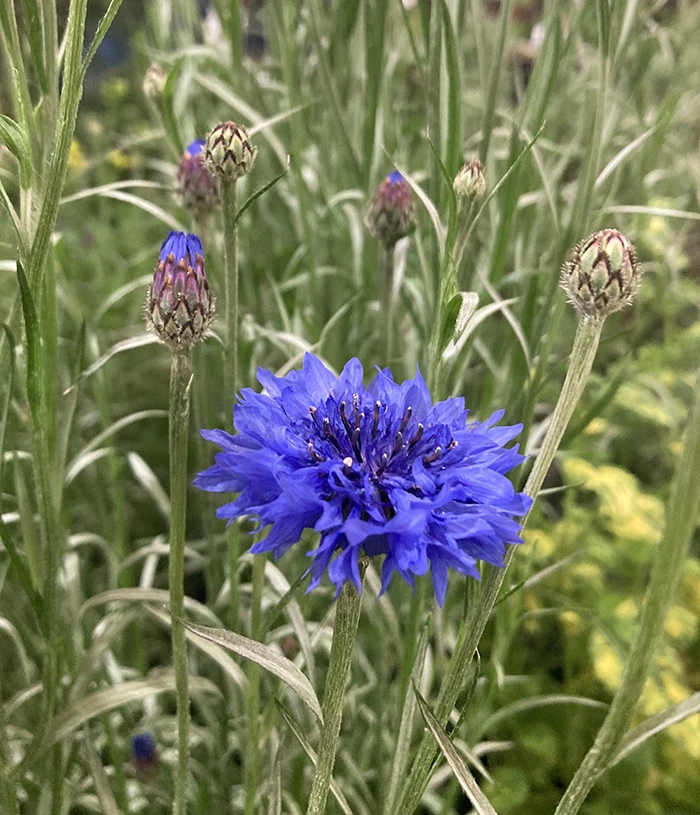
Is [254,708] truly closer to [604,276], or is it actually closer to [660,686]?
[604,276]

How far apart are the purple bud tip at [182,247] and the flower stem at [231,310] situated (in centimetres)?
2

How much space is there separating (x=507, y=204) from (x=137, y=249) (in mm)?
1018

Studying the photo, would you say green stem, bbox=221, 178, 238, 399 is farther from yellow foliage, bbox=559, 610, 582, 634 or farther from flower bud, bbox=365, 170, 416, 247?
yellow foliage, bbox=559, 610, 582, 634

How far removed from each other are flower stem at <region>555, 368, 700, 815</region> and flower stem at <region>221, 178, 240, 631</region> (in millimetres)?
222

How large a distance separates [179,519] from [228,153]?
178 millimetres

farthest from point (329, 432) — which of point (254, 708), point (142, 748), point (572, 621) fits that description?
point (572, 621)

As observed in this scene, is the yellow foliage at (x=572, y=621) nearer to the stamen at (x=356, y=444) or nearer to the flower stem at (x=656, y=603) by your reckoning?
the flower stem at (x=656, y=603)

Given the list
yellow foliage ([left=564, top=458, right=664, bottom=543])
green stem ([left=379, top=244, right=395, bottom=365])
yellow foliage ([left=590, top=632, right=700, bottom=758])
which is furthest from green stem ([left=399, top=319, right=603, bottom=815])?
yellow foliage ([left=564, top=458, right=664, bottom=543])

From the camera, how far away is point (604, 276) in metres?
0.30

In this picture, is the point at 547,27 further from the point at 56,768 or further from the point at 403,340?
the point at 56,768

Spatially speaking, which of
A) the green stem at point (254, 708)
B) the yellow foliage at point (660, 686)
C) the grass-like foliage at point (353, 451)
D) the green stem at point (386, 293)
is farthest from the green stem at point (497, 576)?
the yellow foliage at point (660, 686)

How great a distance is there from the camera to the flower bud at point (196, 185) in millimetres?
519

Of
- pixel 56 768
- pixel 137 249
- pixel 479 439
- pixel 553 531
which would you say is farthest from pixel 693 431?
pixel 137 249

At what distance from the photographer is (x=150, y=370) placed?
3.69ft
